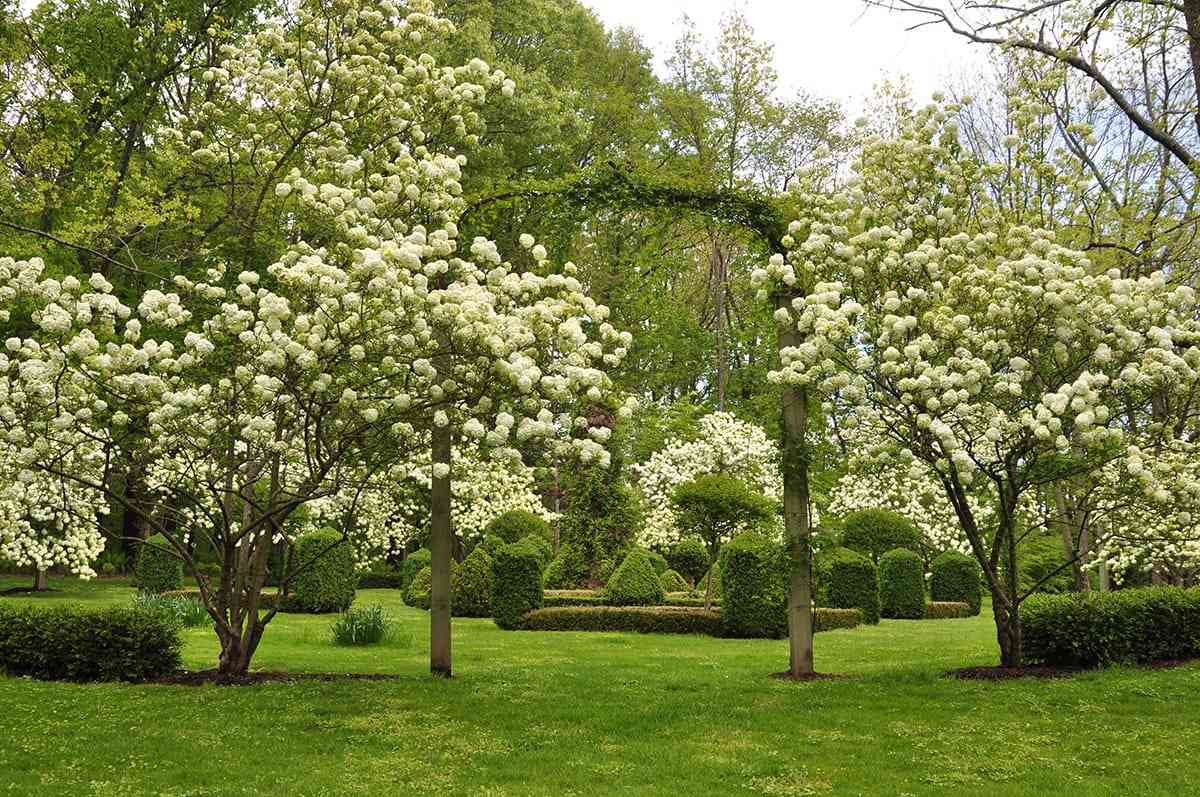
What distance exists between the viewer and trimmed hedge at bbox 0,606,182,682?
30.4ft

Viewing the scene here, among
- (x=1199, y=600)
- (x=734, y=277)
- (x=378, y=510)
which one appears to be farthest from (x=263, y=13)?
(x=1199, y=600)

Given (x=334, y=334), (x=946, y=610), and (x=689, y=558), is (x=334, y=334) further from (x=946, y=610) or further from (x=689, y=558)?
(x=946, y=610)

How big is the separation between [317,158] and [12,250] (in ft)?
25.4

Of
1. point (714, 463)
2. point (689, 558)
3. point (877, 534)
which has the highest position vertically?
point (714, 463)

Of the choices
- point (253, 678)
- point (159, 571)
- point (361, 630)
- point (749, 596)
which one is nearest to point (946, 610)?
point (749, 596)

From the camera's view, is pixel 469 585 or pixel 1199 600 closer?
pixel 1199 600

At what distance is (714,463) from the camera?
72.6ft

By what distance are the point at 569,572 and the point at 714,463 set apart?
4.11m

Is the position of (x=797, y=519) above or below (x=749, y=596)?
above

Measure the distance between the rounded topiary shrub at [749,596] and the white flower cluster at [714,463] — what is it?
5.59 metres

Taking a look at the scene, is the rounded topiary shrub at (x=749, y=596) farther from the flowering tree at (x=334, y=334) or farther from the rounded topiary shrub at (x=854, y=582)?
the flowering tree at (x=334, y=334)

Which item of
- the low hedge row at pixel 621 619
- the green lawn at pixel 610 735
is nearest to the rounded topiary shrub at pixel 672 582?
the low hedge row at pixel 621 619

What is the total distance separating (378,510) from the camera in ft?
63.6

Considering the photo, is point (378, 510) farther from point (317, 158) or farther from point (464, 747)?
point (464, 747)
